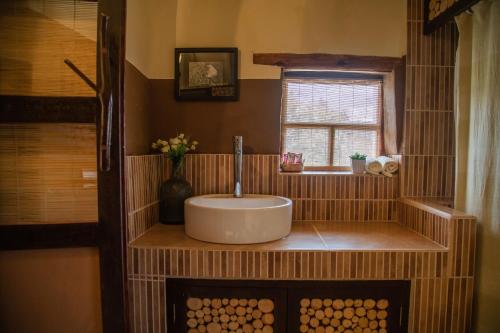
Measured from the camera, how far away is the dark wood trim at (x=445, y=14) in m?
1.21

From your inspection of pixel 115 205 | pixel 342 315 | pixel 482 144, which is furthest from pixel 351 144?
pixel 115 205

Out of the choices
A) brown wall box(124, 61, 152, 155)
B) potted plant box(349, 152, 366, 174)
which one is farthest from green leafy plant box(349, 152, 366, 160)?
brown wall box(124, 61, 152, 155)

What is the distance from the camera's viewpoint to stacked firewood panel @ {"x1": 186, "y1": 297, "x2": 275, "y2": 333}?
1.12 metres

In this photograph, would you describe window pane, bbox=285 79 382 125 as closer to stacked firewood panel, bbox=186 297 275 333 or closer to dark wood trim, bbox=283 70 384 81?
dark wood trim, bbox=283 70 384 81

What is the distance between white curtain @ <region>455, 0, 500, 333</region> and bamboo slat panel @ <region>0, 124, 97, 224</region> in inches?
68.5

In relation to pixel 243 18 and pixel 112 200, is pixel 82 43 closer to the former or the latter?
pixel 112 200

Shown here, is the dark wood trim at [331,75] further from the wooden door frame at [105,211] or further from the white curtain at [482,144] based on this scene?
the wooden door frame at [105,211]

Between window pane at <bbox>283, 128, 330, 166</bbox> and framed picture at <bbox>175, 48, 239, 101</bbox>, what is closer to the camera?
framed picture at <bbox>175, 48, 239, 101</bbox>

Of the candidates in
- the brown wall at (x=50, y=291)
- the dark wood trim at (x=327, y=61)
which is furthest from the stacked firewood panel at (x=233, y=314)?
the dark wood trim at (x=327, y=61)

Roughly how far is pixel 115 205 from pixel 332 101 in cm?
148

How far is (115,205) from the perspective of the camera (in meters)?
1.05

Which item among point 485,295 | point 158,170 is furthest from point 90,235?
point 485,295

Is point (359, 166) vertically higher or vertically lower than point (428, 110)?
lower

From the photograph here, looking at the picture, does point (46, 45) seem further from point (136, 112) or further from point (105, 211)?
point (105, 211)
